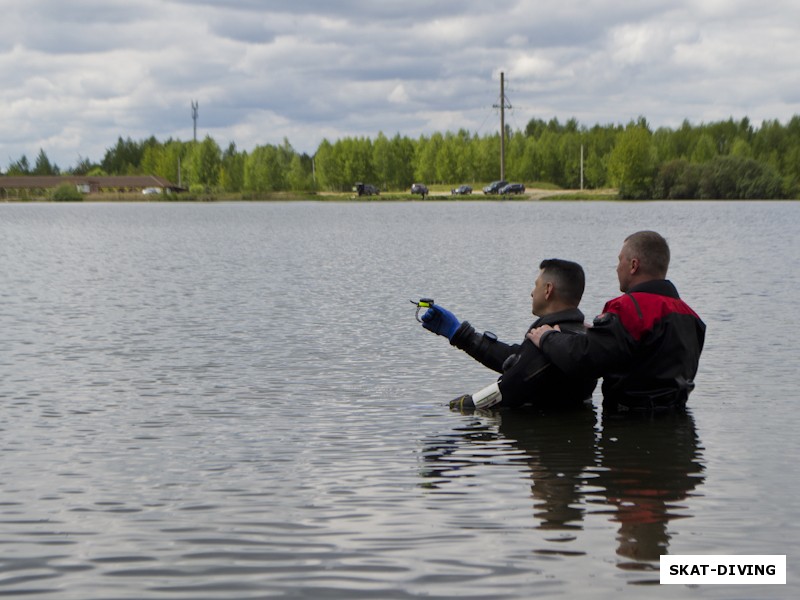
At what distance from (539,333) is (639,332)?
905mm

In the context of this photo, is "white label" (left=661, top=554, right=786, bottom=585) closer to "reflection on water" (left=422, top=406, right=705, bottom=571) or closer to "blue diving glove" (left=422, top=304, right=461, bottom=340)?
"reflection on water" (left=422, top=406, right=705, bottom=571)

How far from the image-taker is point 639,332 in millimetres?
10180

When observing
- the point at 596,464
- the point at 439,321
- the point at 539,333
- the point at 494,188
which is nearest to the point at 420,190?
the point at 494,188

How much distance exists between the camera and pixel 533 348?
1048cm

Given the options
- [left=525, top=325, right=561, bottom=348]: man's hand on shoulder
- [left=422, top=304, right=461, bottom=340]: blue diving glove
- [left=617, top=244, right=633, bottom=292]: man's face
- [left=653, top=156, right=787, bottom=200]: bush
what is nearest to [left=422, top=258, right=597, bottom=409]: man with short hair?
[left=422, top=304, right=461, bottom=340]: blue diving glove

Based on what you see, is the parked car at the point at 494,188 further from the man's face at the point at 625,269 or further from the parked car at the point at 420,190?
the man's face at the point at 625,269

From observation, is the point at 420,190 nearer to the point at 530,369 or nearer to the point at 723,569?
the point at 530,369

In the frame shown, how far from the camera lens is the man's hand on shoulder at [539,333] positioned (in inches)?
401

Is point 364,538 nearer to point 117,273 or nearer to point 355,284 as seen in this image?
point 355,284

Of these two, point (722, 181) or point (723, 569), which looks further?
point (722, 181)

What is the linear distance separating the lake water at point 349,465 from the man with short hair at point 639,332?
2.50 feet

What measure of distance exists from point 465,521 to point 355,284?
71.3ft

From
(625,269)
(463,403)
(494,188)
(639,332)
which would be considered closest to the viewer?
(639,332)

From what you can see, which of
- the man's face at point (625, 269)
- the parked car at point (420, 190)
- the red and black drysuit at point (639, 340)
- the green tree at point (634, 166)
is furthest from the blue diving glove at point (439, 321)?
the parked car at point (420, 190)
